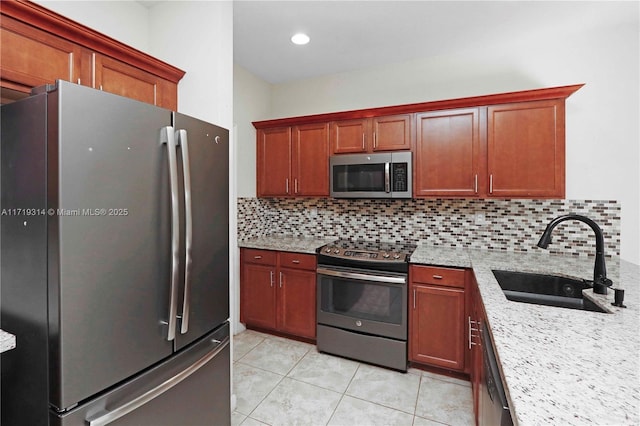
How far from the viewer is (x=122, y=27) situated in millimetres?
2031

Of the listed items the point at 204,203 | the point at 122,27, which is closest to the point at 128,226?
the point at 204,203

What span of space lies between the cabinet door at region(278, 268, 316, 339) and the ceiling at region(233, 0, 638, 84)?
204 centimetres

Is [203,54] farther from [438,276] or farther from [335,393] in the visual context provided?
[335,393]

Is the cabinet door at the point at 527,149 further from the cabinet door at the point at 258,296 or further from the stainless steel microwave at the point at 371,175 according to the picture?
the cabinet door at the point at 258,296

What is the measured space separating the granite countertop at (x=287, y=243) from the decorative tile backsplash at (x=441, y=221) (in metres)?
0.09

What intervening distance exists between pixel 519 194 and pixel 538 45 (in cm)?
133

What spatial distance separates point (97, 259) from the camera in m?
1.06

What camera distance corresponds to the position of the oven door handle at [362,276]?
2.44m

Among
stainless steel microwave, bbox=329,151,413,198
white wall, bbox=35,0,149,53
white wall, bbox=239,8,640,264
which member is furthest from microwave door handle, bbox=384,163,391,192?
white wall, bbox=35,0,149,53

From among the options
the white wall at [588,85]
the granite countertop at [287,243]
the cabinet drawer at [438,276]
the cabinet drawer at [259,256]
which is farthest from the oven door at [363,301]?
the white wall at [588,85]

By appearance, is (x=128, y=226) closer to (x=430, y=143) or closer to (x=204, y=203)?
(x=204, y=203)

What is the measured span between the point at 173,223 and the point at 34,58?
944 millimetres

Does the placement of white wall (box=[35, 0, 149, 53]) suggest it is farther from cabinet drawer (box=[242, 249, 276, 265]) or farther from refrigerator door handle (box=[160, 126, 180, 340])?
cabinet drawer (box=[242, 249, 276, 265])

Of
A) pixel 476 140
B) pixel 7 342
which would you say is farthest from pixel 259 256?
pixel 476 140
